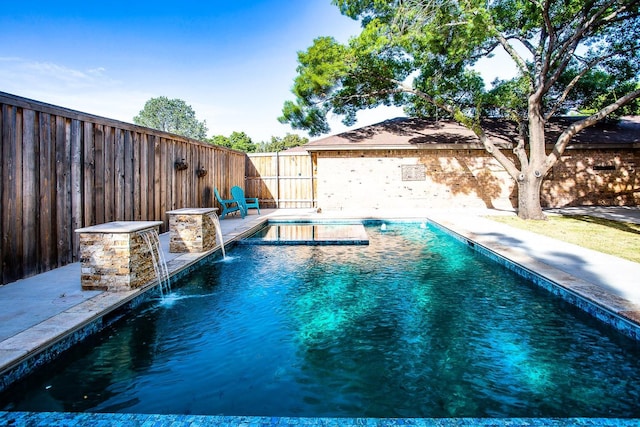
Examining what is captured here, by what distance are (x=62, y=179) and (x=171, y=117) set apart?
60.1m

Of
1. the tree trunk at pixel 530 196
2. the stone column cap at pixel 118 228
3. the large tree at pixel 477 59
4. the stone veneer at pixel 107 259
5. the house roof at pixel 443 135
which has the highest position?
the large tree at pixel 477 59

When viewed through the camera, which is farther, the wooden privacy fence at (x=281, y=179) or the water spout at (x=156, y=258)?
the wooden privacy fence at (x=281, y=179)

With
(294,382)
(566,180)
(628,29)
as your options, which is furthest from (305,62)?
(294,382)

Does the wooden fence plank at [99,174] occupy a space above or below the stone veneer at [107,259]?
above

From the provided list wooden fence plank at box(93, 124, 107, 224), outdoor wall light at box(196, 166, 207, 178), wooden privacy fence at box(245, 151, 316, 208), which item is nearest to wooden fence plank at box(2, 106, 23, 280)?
wooden fence plank at box(93, 124, 107, 224)

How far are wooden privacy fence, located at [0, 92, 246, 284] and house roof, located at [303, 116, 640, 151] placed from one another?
658 centimetres

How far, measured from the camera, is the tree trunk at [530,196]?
9.73 metres

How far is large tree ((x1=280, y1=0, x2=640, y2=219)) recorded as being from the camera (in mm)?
9117

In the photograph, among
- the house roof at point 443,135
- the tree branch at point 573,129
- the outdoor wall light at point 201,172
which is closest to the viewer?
the tree branch at point 573,129

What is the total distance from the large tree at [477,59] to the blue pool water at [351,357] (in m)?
6.79

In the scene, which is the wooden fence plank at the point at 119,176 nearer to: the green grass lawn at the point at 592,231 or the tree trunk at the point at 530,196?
the green grass lawn at the point at 592,231

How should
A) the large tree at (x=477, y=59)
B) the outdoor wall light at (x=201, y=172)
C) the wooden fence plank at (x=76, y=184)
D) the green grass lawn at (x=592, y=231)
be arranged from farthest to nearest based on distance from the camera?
the outdoor wall light at (x=201, y=172) → the large tree at (x=477, y=59) → the green grass lawn at (x=592, y=231) → the wooden fence plank at (x=76, y=184)

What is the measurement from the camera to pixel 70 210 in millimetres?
4965

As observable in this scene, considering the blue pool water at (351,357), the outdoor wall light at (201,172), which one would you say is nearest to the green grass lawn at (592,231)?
the blue pool water at (351,357)
